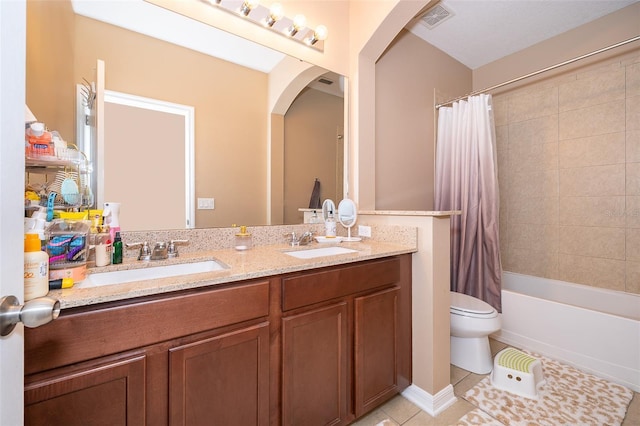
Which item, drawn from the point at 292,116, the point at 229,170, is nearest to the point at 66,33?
the point at 229,170

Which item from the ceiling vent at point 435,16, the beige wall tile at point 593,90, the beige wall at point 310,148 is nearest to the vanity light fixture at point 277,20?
the beige wall at point 310,148

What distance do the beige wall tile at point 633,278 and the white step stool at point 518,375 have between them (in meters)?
1.16

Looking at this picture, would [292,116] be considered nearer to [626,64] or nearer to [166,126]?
[166,126]

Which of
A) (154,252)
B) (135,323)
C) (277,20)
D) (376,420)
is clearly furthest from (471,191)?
(135,323)

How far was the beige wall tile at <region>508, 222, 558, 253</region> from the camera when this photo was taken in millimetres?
2549

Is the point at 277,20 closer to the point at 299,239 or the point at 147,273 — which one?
the point at 299,239

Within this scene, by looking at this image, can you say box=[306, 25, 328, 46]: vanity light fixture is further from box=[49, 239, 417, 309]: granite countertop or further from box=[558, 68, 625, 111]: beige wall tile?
box=[558, 68, 625, 111]: beige wall tile

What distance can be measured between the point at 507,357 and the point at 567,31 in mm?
2792

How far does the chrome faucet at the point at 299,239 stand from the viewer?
1.77m

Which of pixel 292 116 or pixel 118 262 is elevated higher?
pixel 292 116

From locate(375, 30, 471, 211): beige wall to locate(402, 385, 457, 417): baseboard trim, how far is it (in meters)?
1.28

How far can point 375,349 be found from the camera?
4.69 feet

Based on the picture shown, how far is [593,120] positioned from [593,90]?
25 centimetres

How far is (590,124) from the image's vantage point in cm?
234
